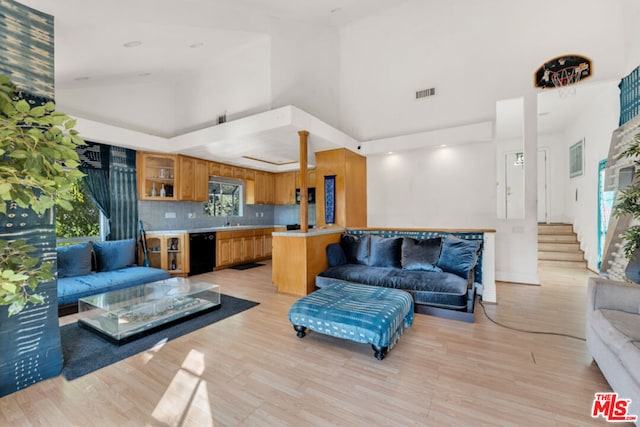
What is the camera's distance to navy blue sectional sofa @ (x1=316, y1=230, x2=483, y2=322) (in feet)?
10.2

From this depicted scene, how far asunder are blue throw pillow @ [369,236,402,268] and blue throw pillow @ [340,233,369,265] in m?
0.10

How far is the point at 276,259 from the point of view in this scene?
424 cm

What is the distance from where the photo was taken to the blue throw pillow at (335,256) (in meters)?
4.25

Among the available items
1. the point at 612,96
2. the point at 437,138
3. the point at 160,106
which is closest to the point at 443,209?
the point at 437,138

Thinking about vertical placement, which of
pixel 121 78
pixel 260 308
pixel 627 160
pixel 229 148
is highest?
pixel 121 78

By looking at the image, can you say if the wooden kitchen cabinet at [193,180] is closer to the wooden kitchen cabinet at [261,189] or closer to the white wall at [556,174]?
the wooden kitchen cabinet at [261,189]

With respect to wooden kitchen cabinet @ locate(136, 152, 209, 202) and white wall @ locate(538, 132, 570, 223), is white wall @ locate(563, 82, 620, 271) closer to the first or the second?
white wall @ locate(538, 132, 570, 223)

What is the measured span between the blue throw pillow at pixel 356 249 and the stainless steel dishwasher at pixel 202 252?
299cm

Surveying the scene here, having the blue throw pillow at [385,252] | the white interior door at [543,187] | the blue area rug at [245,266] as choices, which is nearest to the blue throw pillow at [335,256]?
the blue throw pillow at [385,252]

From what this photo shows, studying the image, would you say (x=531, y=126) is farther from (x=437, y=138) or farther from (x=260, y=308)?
(x=260, y=308)

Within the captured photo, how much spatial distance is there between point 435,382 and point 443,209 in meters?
3.89

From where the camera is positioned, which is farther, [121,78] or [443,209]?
[443,209]

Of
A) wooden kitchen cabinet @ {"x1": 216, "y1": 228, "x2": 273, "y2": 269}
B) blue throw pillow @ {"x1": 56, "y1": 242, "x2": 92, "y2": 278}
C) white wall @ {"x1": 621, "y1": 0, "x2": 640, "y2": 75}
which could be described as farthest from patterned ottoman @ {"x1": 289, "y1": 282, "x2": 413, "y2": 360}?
white wall @ {"x1": 621, "y1": 0, "x2": 640, "y2": 75}

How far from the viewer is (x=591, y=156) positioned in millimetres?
5320
